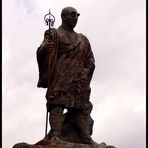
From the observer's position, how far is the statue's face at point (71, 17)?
17.1 meters

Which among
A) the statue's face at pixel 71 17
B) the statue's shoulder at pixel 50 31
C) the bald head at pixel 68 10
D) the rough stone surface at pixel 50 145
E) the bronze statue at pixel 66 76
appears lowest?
the rough stone surface at pixel 50 145

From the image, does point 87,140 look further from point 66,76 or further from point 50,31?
point 50,31

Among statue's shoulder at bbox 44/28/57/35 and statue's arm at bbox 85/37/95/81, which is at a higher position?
statue's shoulder at bbox 44/28/57/35

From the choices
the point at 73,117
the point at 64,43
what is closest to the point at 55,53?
the point at 64,43

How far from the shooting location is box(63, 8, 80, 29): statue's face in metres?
17.1

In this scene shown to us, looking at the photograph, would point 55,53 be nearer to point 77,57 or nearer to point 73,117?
point 77,57

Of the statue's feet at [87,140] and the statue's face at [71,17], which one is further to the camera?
the statue's face at [71,17]

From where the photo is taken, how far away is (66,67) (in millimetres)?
16766

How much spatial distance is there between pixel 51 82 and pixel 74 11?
198 cm

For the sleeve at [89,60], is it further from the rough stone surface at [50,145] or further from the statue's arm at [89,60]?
the rough stone surface at [50,145]

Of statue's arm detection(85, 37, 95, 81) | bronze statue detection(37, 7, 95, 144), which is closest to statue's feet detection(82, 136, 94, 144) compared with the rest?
bronze statue detection(37, 7, 95, 144)

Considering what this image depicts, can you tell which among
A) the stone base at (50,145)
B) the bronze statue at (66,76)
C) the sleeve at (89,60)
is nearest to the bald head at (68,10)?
the bronze statue at (66,76)

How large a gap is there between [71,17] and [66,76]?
5.24 ft

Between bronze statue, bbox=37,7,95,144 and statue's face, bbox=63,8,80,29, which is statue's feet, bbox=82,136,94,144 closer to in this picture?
bronze statue, bbox=37,7,95,144
